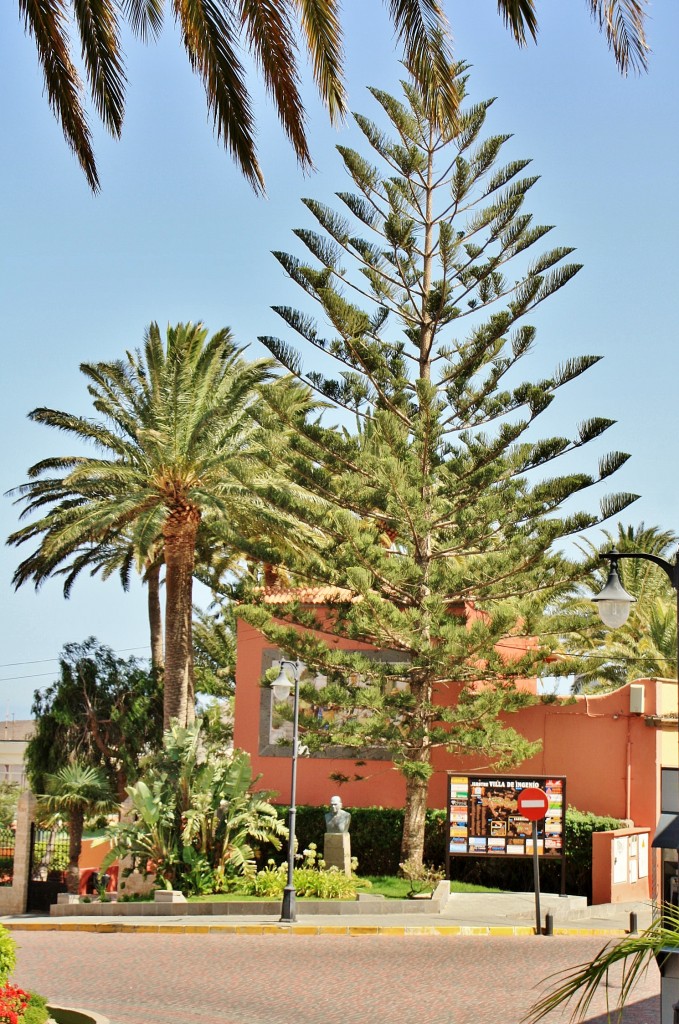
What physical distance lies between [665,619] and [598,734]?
6.68m

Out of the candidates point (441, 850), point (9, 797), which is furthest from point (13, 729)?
point (441, 850)

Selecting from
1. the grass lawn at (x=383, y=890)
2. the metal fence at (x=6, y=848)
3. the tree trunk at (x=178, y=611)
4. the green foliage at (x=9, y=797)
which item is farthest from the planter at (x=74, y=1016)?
the green foliage at (x=9, y=797)

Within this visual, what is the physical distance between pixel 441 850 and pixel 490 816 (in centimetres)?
282

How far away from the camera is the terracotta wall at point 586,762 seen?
22.0 m

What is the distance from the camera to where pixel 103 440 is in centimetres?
2478

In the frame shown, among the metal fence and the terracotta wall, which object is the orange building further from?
the metal fence

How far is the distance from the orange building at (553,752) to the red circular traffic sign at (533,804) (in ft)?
16.5

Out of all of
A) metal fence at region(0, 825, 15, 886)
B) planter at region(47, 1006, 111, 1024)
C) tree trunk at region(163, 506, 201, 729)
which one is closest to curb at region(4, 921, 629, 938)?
planter at region(47, 1006, 111, 1024)

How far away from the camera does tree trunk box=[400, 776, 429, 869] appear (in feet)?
71.7

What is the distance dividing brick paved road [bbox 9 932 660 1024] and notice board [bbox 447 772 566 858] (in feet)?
12.8

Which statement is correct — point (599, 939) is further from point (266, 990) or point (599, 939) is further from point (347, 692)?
point (347, 692)

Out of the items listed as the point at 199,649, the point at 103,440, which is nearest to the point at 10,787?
the point at 199,649

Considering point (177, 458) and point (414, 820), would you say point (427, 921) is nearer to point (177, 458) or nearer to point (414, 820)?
point (414, 820)

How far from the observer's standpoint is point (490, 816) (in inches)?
789
